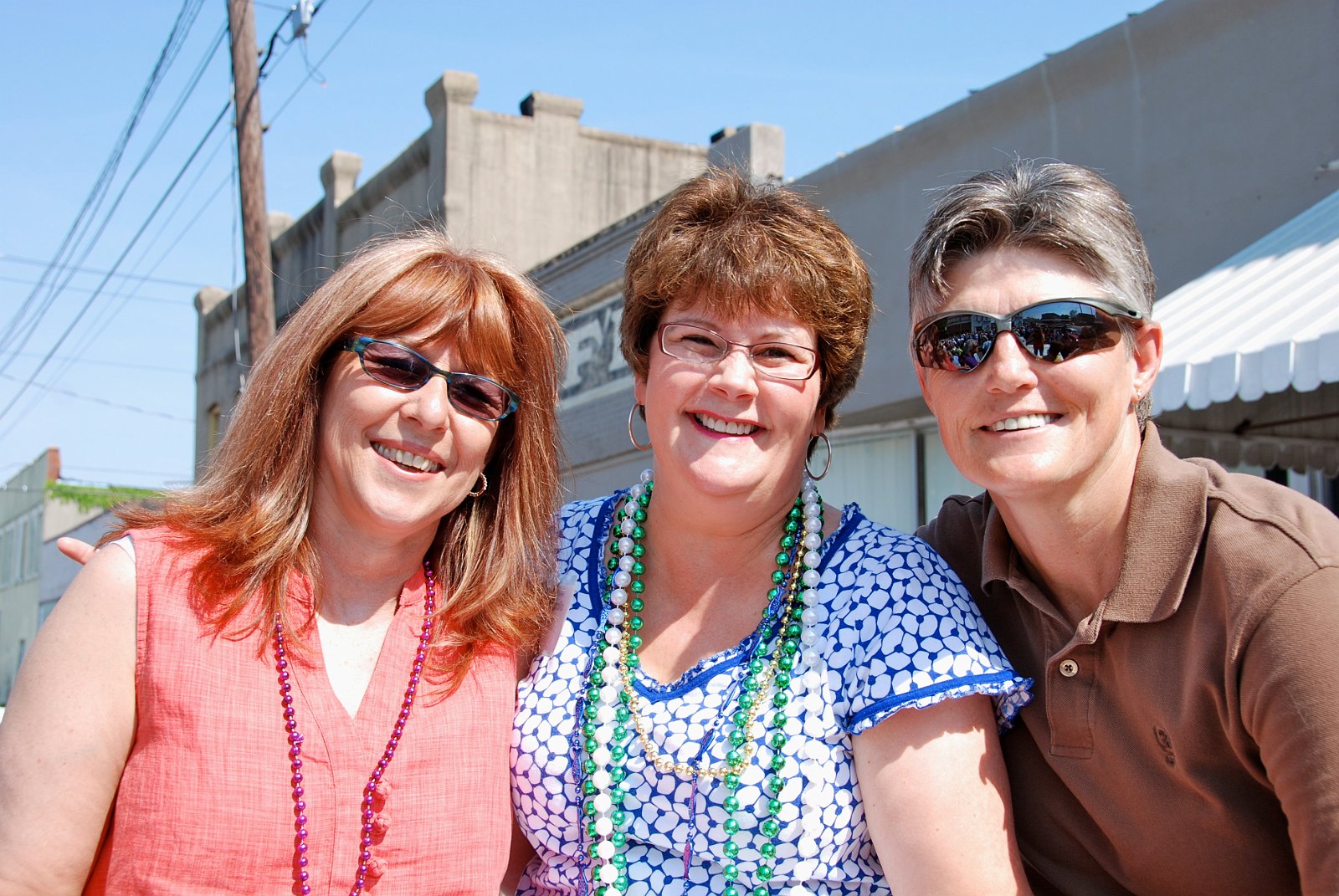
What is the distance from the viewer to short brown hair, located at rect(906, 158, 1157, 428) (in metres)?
2.14

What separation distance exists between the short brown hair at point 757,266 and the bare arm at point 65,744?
1.23m

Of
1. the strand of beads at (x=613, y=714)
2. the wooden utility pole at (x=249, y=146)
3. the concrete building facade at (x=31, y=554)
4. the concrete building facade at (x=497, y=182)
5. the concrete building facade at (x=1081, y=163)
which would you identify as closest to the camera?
the strand of beads at (x=613, y=714)

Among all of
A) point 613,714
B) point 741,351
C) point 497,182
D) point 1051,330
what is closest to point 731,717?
point 613,714

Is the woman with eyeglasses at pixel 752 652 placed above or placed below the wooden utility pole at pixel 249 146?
below

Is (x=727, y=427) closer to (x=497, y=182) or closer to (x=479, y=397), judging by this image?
(x=479, y=397)

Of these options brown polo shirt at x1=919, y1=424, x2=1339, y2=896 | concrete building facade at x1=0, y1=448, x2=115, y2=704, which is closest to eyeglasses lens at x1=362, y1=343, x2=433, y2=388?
brown polo shirt at x1=919, y1=424, x2=1339, y2=896

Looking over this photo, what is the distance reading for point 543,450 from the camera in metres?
2.73

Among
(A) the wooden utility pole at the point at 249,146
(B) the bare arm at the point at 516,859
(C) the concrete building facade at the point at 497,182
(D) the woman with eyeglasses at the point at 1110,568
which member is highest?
(C) the concrete building facade at the point at 497,182

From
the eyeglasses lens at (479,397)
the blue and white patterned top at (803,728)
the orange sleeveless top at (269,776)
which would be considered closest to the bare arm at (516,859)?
the blue and white patterned top at (803,728)

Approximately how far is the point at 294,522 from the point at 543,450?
59 cm

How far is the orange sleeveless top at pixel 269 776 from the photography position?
6.73 feet

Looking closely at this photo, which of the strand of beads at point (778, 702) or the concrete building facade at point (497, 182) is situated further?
the concrete building facade at point (497, 182)

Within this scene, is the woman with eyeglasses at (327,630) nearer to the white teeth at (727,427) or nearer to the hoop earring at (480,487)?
the hoop earring at (480,487)

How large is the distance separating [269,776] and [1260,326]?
3.60 m
